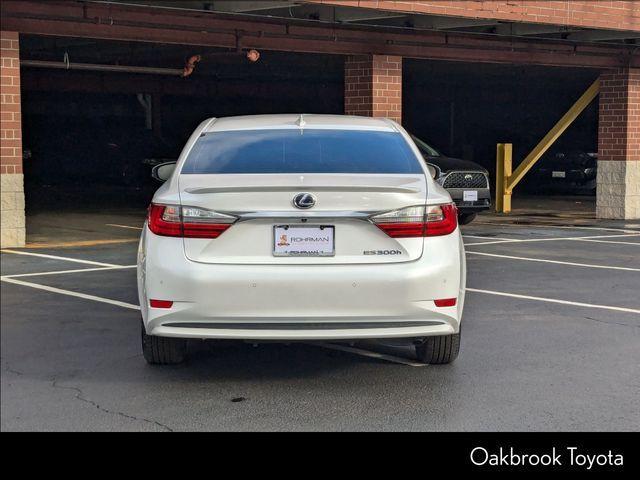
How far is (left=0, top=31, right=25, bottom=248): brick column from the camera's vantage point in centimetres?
1401

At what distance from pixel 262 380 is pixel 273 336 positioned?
67cm

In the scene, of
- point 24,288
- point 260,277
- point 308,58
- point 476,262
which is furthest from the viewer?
point 308,58

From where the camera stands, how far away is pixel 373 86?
17.4 meters

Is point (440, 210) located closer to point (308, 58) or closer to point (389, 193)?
point (389, 193)

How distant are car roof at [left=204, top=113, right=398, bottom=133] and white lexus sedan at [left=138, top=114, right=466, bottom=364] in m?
0.90

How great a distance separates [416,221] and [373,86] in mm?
11485

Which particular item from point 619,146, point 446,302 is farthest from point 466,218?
point 446,302

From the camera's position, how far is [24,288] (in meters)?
10.3

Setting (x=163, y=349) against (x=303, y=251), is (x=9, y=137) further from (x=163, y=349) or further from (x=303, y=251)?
(x=303, y=251)

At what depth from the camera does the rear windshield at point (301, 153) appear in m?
6.53

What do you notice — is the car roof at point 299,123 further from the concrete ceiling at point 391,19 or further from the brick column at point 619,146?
the brick column at point 619,146

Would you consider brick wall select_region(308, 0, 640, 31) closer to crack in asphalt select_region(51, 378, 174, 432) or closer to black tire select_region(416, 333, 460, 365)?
black tire select_region(416, 333, 460, 365)

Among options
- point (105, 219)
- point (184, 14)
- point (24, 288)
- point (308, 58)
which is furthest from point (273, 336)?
point (308, 58)

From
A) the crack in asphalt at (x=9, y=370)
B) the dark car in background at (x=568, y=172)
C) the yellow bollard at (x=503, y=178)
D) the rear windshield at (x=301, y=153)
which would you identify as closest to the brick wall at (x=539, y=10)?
the yellow bollard at (x=503, y=178)
